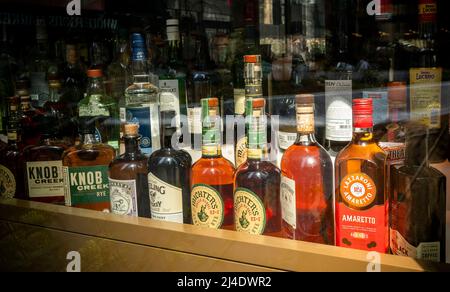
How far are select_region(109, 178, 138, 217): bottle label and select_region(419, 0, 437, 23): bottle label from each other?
70 cm

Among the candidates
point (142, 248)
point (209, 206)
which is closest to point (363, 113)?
point (209, 206)

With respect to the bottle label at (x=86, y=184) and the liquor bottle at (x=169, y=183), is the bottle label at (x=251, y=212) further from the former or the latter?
the bottle label at (x=86, y=184)

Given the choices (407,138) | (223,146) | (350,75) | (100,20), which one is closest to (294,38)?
(350,75)

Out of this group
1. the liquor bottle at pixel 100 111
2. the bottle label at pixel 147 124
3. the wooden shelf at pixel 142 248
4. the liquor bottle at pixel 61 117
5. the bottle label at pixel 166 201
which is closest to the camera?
the wooden shelf at pixel 142 248

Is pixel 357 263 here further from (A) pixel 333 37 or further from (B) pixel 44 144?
(B) pixel 44 144

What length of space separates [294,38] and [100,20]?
646 mm

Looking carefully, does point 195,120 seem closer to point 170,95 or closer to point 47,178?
point 170,95

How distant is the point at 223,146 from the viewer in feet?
4.16

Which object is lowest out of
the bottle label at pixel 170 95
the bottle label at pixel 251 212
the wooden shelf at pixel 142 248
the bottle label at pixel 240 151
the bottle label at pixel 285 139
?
the wooden shelf at pixel 142 248

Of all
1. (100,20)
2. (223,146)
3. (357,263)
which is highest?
(100,20)

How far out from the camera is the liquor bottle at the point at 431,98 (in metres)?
0.99

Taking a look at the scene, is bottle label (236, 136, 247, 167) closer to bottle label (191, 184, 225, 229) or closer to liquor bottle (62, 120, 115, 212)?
bottle label (191, 184, 225, 229)

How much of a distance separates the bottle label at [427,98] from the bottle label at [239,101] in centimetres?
37

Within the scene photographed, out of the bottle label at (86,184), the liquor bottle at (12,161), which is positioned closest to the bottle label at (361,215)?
the bottle label at (86,184)
